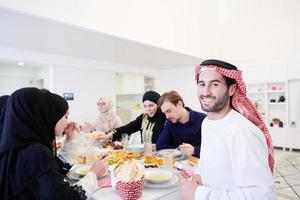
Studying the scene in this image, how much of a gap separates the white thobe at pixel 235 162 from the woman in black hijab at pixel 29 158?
0.60 meters

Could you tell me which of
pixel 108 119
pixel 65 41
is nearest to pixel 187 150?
pixel 108 119

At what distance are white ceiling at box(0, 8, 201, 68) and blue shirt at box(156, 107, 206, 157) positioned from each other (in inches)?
66.2

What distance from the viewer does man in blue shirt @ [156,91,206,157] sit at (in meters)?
1.97

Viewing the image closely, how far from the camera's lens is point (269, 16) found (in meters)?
5.41

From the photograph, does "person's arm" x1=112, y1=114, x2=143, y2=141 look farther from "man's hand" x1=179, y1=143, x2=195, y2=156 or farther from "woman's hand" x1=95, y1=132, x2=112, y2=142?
"man's hand" x1=179, y1=143, x2=195, y2=156

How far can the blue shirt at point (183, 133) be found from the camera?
1964 mm

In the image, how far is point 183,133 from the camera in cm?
200

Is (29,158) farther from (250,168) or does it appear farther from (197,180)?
(250,168)

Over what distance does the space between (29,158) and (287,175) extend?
383cm

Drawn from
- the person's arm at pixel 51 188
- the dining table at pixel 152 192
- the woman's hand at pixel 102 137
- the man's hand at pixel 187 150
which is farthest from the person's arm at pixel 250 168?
the woman's hand at pixel 102 137

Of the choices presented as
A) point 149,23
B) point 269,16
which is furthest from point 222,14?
point 149,23

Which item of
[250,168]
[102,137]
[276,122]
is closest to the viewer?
[250,168]

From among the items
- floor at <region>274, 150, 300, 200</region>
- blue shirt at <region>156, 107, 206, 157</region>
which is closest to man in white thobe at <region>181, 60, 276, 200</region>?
blue shirt at <region>156, 107, 206, 157</region>

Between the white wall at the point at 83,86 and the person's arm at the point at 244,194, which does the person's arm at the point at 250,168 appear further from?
the white wall at the point at 83,86
